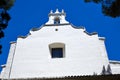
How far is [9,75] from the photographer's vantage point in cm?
2119

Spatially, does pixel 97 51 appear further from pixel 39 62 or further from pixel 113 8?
pixel 113 8

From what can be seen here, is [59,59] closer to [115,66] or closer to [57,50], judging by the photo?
[57,50]

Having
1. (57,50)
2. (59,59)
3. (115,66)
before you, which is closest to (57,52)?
(57,50)

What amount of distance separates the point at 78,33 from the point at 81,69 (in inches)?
139

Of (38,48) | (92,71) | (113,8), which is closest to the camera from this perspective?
(113,8)

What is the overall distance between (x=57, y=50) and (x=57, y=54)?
0.43 m

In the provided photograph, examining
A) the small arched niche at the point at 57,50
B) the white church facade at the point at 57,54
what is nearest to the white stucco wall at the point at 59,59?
the white church facade at the point at 57,54

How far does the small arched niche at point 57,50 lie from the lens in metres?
22.9

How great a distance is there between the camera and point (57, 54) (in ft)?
75.8

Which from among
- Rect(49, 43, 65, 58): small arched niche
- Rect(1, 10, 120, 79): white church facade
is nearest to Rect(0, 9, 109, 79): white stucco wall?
Rect(1, 10, 120, 79): white church facade

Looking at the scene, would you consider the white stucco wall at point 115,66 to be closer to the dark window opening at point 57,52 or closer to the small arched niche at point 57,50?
the small arched niche at point 57,50

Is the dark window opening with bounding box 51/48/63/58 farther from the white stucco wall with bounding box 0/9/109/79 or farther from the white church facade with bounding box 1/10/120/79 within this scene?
the white stucco wall with bounding box 0/9/109/79

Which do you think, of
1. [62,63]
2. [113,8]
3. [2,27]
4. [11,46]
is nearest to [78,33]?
[62,63]

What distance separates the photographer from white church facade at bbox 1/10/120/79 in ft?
68.6
